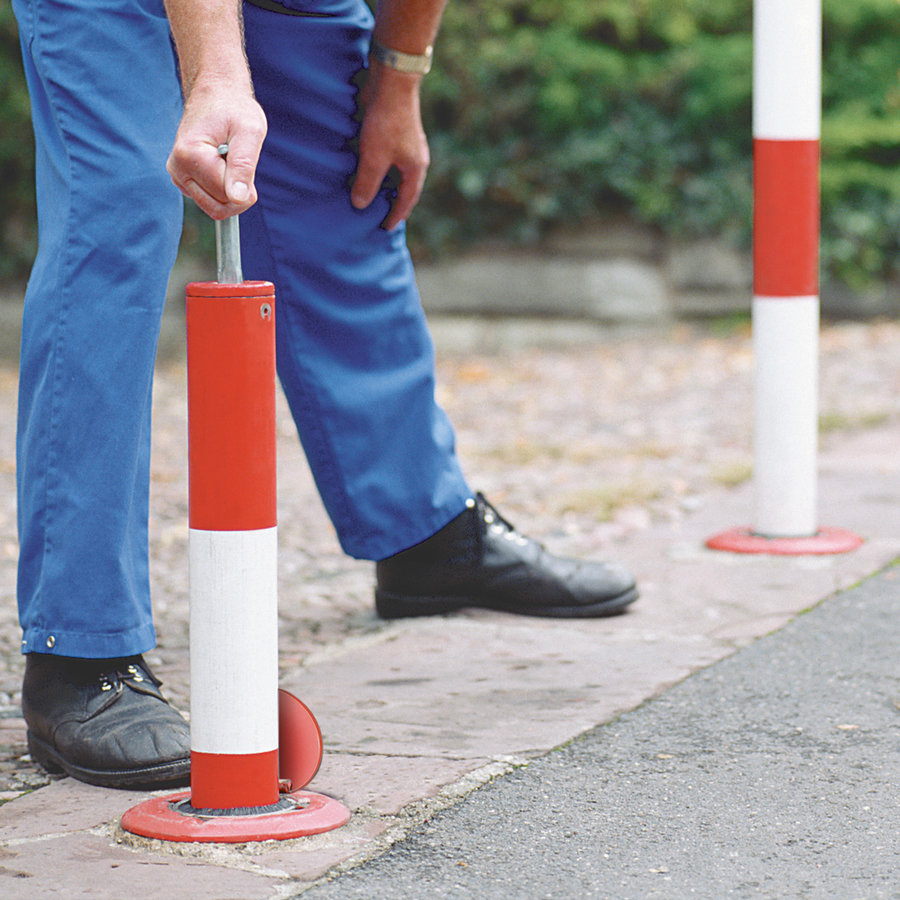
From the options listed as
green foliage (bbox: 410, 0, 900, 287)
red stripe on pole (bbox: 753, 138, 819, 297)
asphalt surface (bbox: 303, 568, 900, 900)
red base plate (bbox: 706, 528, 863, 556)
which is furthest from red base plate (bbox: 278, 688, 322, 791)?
green foliage (bbox: 410, 0, 900, 287)

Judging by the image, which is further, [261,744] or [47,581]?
[47,581]

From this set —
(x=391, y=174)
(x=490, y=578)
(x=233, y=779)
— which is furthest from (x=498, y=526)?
(x=233, y=779)

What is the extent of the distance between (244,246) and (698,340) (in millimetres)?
4438

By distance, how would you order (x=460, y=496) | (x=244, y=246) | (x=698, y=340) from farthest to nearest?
(x=698, y=340)
(x=460, y=496)
(x=244, y=246)

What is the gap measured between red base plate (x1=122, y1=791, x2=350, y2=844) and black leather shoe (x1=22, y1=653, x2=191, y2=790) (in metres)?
0.13

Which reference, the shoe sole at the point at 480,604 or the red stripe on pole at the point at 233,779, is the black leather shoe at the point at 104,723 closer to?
the red stripe on pole at the point at 233,779

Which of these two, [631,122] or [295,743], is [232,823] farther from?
[631,122]

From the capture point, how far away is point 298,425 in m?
2.24

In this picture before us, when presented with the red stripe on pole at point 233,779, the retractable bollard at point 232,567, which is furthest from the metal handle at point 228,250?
the red stripe on pole at point 233,779

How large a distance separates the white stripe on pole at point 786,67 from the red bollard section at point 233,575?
158cm

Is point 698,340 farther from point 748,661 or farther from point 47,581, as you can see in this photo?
point 47,581

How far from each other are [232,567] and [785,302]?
5.33 ft

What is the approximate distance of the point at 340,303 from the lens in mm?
2234

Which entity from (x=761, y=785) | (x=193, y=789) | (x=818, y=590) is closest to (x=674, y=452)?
(x=818, y=590)
